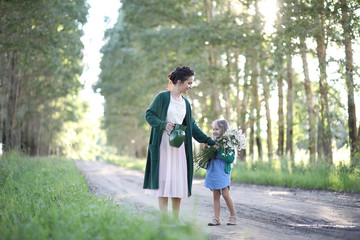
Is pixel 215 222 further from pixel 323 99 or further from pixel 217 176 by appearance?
pixel 323 99

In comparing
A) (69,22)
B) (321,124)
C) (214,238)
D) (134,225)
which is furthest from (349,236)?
(69,22)

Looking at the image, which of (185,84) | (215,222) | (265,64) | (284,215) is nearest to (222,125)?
(185,84)

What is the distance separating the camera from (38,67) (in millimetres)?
25594

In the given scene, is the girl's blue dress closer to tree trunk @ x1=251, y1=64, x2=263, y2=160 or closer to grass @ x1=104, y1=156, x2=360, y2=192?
Result: grass @ x1=104, y1=156, x2=360, y2=192

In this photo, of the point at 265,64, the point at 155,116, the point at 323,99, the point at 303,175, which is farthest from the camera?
the point at 265,64

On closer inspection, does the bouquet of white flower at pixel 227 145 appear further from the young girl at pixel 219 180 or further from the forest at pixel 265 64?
the forest at pixel 265 64

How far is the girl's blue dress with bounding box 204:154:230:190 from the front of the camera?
21.3 feet

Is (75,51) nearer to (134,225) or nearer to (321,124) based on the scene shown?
(321,124)

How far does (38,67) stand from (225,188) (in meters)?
22.0

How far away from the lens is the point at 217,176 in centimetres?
653

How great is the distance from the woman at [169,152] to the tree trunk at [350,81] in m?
7.17

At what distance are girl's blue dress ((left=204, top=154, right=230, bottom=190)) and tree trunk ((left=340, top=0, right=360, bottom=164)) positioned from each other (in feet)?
Answer: 22.3

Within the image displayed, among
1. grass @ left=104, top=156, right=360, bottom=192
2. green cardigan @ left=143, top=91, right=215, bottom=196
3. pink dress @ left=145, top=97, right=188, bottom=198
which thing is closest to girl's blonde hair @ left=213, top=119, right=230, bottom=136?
green cardigan @ left=143, top=91, right=215, bottom=196

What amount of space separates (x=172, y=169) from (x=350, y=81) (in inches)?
320
